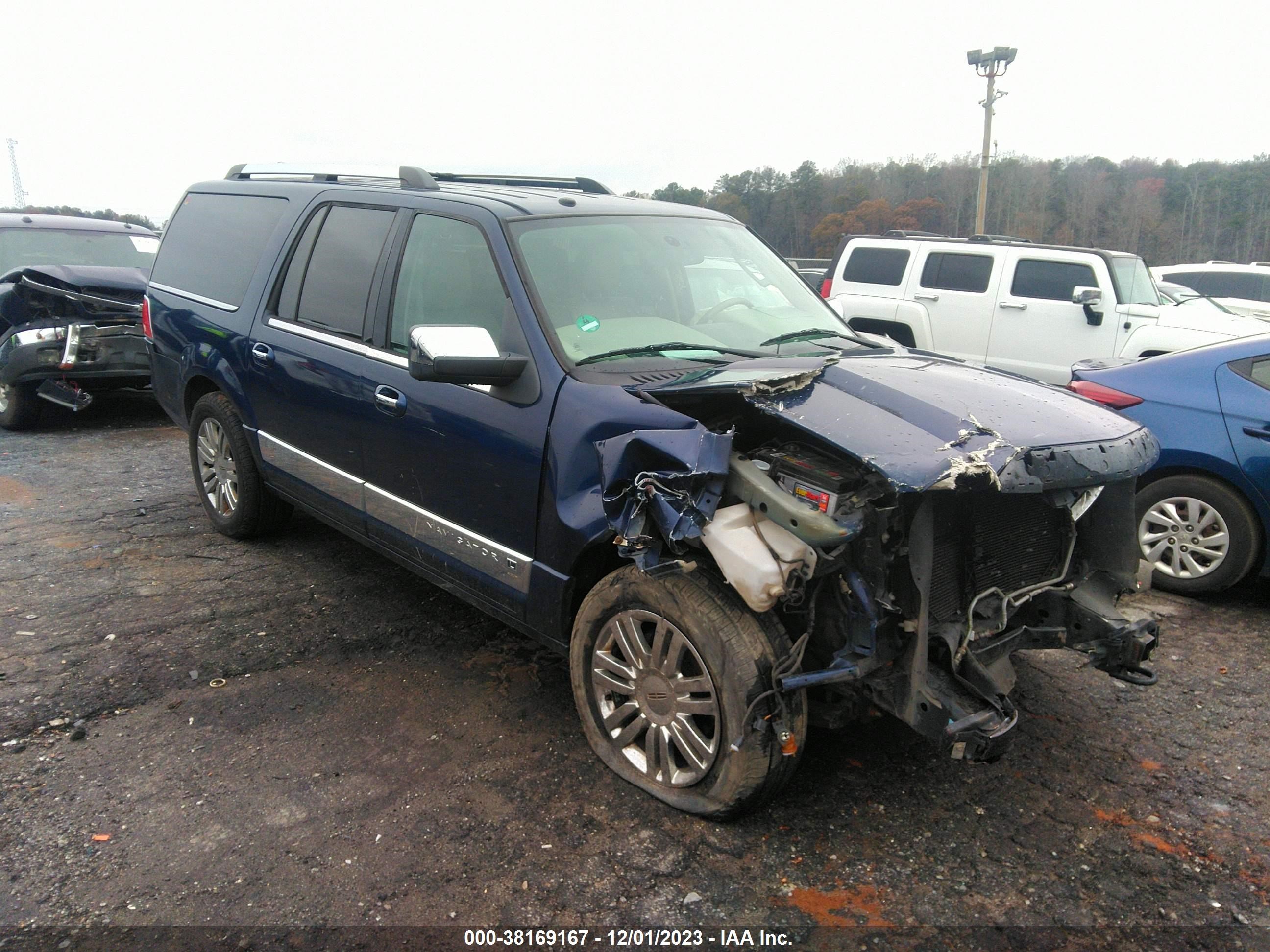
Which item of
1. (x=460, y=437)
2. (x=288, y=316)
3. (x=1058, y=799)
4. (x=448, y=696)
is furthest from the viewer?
(x=288, y=316)

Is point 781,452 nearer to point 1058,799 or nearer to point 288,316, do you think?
point 1058,799

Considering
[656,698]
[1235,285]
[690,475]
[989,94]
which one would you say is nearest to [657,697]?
[656,698]

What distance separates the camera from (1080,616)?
3154mm

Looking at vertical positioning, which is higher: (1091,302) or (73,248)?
(73,248)

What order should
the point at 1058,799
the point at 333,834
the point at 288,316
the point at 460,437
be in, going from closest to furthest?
the point at 333,834 < the point at 1058,799 < the point at 460,437 < the point at 288,316

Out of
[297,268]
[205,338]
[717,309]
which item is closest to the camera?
[717,309]

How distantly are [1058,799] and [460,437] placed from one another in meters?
2.51

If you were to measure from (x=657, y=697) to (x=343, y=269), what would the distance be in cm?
256

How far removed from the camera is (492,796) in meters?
3.08

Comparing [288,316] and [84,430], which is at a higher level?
[288,316]

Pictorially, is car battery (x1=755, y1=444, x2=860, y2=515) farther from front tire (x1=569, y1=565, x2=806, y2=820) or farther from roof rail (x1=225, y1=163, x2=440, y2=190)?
roof rail (x1=225, y1=163, x2=440, y2=190)

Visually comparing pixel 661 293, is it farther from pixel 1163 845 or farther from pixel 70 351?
pixel 70 351

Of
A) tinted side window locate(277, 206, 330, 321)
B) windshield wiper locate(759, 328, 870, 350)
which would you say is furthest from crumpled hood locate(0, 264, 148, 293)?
windshield wiper locate(759, 328, 870, 350)

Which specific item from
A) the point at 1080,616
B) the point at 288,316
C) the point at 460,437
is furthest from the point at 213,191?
the point at 1080,616
